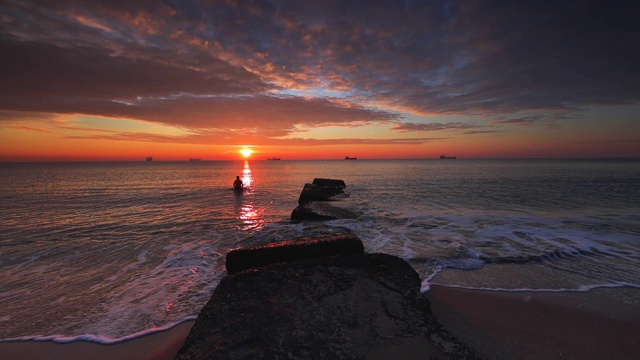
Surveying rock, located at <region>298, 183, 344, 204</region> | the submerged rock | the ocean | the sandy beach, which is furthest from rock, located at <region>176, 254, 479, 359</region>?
rock, located at <region>298, 183, 344, 204</region>

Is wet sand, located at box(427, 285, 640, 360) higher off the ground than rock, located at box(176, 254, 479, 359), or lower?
lower

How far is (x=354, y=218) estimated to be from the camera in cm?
1326

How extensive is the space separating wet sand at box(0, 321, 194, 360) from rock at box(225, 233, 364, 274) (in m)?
1.46

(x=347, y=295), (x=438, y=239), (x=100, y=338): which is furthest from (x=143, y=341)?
(x=438, y=239)

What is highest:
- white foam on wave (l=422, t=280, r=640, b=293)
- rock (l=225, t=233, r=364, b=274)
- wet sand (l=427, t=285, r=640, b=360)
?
rock (l=225, t=233, r=364, b=274)

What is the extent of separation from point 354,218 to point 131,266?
30.3 feet

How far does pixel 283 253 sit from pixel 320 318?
191cm

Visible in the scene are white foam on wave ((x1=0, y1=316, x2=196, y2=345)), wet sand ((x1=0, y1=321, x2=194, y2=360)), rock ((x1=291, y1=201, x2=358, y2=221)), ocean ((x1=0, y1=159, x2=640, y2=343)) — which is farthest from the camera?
rock ((x1=291, y1=201, x2=358, y2=221))

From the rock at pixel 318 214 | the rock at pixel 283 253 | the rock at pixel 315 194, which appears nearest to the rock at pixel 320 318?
the rock at pixel 283 253

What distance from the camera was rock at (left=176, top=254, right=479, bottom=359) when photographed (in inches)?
119

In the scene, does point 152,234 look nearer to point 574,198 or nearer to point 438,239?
point 438,239

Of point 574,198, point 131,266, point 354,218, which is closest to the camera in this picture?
point 131,266

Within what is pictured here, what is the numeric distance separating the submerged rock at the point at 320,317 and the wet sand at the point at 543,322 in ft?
3.16

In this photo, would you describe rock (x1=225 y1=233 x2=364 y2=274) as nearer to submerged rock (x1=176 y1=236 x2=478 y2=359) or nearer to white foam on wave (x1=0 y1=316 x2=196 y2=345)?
submerged rock (x1=176 y1=236 x2=478 y2=359)
